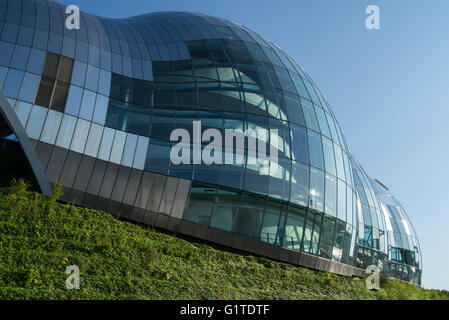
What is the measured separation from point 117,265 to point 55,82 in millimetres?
10874

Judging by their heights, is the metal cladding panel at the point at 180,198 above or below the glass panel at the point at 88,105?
below

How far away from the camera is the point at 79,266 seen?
37.6 ft

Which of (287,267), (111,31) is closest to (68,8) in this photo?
(111,31)

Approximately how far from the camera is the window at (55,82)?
17828 mm

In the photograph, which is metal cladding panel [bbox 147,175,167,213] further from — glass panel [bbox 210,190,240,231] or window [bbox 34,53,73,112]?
window [bbox 34,53,73,112]

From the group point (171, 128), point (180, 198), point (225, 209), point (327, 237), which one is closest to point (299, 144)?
point (327, 237)

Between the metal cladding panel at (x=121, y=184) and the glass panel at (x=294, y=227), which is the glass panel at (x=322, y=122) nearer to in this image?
the glass panel at (x=294, y=227)

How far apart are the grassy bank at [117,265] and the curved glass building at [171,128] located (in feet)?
5.04

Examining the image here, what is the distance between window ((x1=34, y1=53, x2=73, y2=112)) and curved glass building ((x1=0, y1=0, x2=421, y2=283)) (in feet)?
0.16

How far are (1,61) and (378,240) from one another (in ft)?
117

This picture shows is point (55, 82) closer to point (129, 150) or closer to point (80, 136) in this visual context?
point (80, 136)

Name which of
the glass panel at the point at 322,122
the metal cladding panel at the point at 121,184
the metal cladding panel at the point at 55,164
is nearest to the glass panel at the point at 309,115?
the glass panel at the point at 322,122
